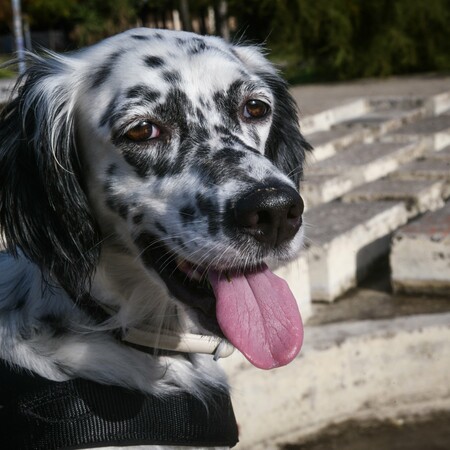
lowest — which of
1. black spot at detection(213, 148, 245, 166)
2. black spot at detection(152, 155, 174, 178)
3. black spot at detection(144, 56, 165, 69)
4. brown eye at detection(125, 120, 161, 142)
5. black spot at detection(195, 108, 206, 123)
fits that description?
black spot at detection(152, 155, 174, 178)

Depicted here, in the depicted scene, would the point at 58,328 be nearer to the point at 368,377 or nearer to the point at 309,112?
the point at 368,377

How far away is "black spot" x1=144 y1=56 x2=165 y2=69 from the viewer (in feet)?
8.89

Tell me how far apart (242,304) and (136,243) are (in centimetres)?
39

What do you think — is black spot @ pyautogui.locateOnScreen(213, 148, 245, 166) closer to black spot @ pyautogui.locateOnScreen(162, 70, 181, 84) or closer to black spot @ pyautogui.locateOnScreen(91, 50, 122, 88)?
black spot @ pyautogui.locateOnScreen(162, 70, 181, 84)

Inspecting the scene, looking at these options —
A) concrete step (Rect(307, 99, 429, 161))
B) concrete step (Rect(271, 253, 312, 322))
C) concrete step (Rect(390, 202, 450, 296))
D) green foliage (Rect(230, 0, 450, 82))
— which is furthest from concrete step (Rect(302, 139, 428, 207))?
green foliage (Rect(230, 0, 450, 82))

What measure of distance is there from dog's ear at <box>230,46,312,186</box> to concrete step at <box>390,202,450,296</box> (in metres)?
2.00

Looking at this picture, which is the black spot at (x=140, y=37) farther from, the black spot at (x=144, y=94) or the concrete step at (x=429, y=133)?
the concrete step at (x=429, y=133)

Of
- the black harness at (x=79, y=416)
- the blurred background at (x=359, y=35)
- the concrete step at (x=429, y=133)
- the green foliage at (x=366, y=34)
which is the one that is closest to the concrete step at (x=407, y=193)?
the concrete step at (x=429, y=133)

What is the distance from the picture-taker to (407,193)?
6.19m

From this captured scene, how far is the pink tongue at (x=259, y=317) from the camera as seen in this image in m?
2.44

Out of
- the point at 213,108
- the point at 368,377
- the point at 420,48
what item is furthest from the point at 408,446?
the point at 420,48

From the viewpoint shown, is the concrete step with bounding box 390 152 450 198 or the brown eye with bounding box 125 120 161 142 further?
the concrete step with bounding box 390 152 450 198

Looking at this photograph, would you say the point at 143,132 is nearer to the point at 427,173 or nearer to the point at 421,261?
the point at 421,261

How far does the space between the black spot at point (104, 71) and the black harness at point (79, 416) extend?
90 centimetres
